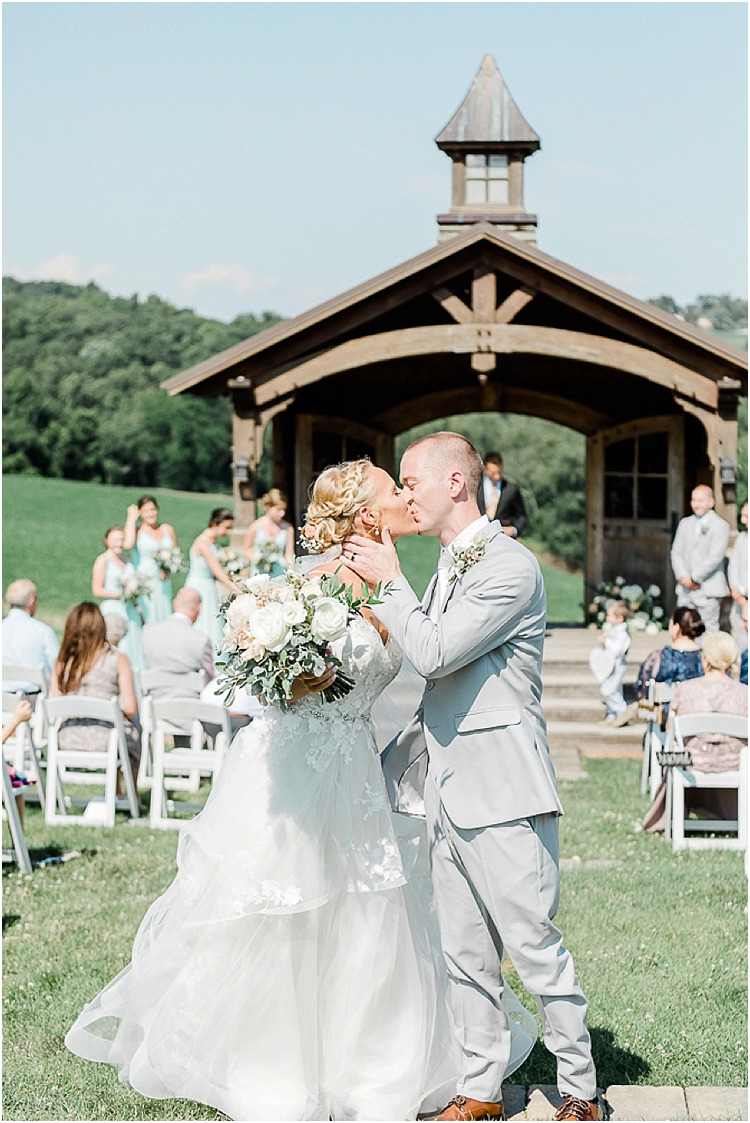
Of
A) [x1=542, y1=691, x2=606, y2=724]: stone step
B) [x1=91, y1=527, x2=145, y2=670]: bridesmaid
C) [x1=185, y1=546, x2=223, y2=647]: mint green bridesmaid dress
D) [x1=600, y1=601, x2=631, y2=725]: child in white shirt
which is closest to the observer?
[x1=600, y1=601, x2=631, y2=725]: child in white shirt

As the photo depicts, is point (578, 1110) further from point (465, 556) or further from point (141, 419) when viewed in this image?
point (141, 419)

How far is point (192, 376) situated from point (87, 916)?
781 centimetres

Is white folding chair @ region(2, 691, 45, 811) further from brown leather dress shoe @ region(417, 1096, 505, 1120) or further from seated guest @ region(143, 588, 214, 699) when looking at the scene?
brown leather dress shoe @ region(417, 1096, 505, 1120)

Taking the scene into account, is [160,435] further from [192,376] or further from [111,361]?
[192,376]

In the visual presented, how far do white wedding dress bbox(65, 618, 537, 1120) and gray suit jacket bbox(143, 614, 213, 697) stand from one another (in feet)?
18.7

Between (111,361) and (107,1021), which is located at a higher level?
(111,361)

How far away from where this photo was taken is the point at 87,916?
6.56m

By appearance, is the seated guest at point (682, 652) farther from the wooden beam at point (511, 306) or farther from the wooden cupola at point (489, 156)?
the wooden cupola at point (489, 156)

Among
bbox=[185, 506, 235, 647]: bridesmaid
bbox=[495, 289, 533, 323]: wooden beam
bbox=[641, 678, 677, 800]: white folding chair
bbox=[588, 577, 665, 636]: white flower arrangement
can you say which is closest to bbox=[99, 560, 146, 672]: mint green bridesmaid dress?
bbox=[185, 506, 235, 647]: bridesmaid

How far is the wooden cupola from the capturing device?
1641cm

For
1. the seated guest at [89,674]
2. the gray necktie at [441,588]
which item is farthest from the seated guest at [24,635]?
the gray necktie at [441,588]

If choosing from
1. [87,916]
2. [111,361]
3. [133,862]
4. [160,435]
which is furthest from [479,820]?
[111,361]

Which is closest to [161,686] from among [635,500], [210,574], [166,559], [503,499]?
[166,559]

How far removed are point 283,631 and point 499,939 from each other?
1250mm
